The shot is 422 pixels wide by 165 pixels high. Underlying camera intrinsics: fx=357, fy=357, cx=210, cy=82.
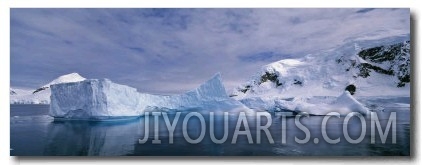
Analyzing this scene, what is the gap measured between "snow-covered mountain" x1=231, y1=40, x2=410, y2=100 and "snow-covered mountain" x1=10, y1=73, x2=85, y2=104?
1.81 m

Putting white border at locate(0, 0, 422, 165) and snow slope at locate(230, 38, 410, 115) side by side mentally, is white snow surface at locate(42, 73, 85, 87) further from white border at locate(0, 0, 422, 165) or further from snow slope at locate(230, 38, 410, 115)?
snow slope at locate(230, 38, 410, 115)

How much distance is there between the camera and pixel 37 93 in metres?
3.87

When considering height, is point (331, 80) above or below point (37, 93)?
above

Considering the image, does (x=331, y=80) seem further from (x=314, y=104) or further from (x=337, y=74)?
(x=314, y=104)

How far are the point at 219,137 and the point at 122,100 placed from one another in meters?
1.15

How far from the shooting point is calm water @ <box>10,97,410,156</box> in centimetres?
371

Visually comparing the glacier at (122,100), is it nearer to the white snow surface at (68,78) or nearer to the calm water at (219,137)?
the white snow surface at (68,78)

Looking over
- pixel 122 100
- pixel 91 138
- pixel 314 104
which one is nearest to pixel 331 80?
pixel 314 104

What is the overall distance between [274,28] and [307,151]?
135cm
